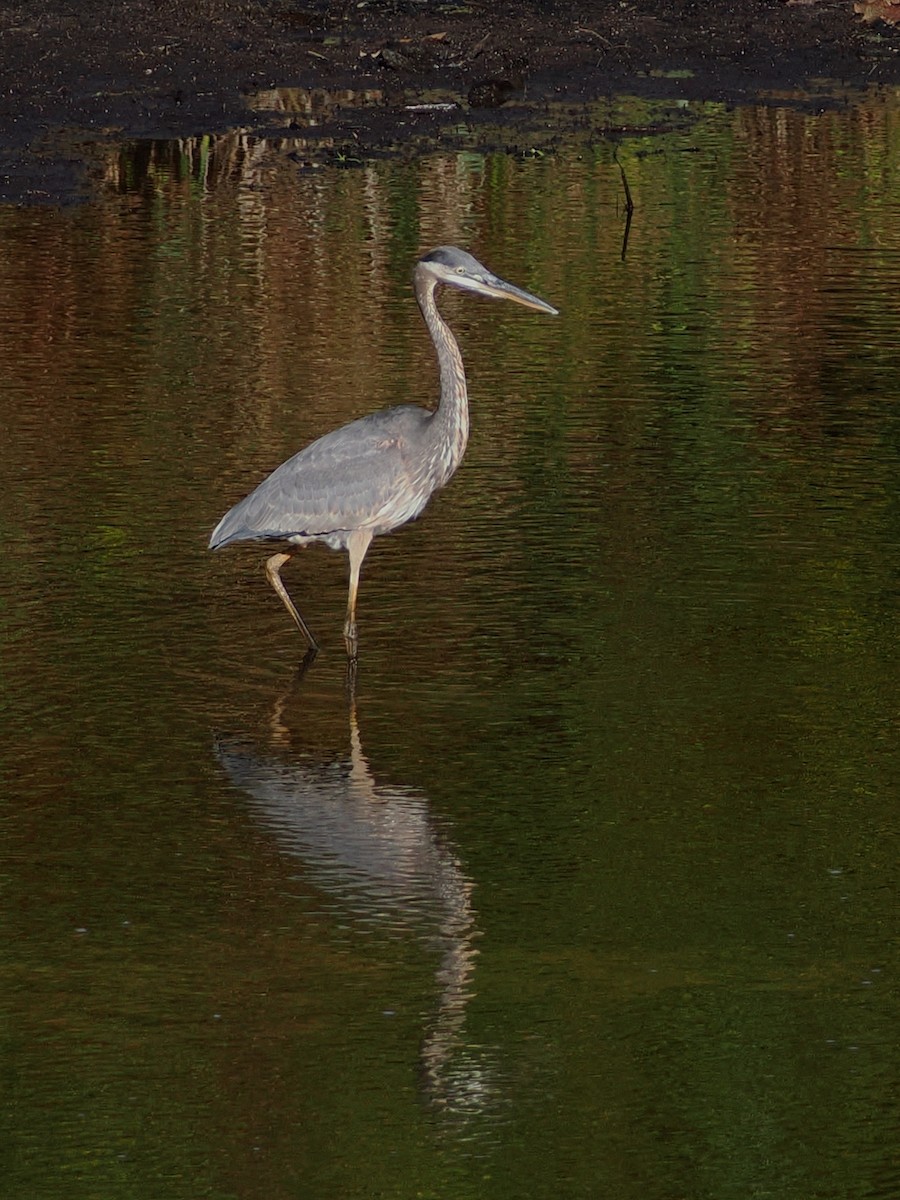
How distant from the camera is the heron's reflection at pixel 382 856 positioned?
19.1ft

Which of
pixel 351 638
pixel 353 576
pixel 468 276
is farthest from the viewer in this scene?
pixel 468 276

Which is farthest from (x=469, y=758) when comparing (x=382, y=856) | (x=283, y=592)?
(x=283, y=592)

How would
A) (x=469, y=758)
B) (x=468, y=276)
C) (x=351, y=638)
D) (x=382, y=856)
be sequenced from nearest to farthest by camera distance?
(x=382, y=856) → (x=469, y=758) → (x=351, y=638) → (x=468, y=276)

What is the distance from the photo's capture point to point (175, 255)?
54.0ft

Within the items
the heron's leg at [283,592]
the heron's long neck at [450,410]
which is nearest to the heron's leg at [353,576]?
the heron's leg at [283,592]

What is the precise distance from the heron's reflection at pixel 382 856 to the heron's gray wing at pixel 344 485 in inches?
38.6

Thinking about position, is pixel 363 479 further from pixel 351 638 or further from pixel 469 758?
pixel 469 758

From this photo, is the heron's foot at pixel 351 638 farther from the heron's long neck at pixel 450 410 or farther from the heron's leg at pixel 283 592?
the heron's long neck at pixel 450 410

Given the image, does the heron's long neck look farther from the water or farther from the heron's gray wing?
the water

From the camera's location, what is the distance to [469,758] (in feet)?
25.7

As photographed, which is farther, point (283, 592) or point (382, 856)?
point (283, 592)

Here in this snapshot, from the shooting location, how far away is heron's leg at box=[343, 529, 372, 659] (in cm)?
887

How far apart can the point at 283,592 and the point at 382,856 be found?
7.40 feet

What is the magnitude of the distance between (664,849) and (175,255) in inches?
400
